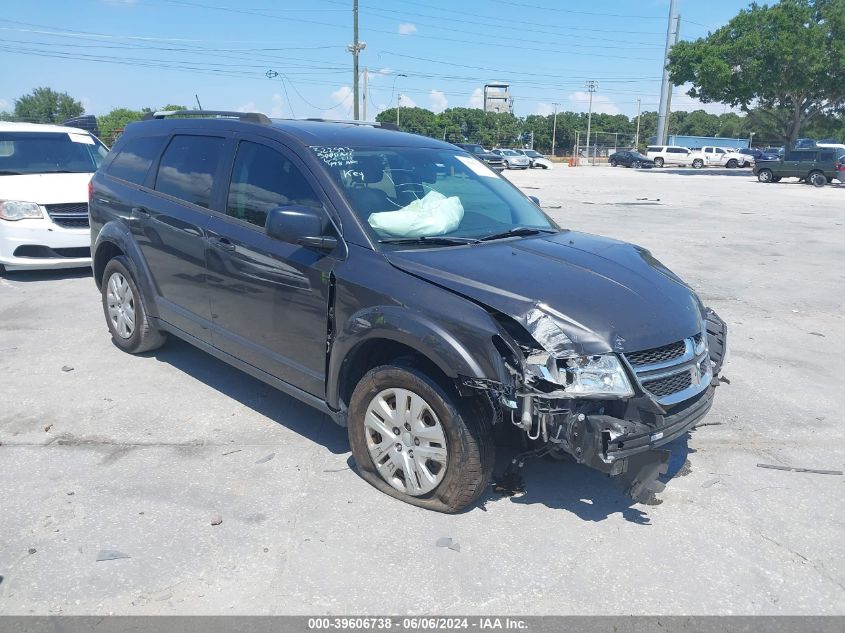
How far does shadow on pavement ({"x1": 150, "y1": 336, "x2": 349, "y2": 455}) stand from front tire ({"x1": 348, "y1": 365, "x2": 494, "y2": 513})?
624mm

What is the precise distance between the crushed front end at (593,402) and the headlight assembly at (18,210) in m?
7.36

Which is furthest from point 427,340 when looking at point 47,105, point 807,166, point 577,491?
point 47,105

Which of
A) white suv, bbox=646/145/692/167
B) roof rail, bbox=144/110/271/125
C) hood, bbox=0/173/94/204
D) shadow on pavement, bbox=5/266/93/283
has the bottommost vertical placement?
shadow on pavement, bbox=5/266/93/283

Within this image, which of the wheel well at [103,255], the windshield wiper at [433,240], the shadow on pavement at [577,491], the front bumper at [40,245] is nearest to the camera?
the shadow on pavement at [577,491]

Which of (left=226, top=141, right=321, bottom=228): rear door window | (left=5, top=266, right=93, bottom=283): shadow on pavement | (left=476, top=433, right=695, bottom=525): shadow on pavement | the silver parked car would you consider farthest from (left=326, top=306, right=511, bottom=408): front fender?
the silver parked car

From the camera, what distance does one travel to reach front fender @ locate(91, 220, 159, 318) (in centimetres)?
536

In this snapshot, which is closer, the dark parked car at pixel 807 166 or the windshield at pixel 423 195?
the windshield at pixel 423 195

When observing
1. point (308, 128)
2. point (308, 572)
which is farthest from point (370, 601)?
point (308, 128)

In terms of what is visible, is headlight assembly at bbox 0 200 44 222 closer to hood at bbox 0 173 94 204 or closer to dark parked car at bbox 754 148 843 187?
hood at bbox 0 173 94 204

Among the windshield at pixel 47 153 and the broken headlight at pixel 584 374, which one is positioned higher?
the windshield at pixel 47 153


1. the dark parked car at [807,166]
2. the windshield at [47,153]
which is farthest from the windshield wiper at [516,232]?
the dark parked car at [807,166]

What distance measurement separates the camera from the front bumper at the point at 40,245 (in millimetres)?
8375

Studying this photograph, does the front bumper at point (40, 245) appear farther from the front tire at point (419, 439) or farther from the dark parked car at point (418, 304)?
the front tire at point (419, 439)

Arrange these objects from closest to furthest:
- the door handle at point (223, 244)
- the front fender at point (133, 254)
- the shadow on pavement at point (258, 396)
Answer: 1. the door handle at point (223, 244)
2. the shadow on pavement at point (258, 396)
3. the front fender at point (133, 254)
